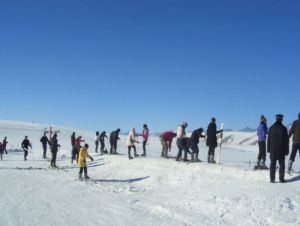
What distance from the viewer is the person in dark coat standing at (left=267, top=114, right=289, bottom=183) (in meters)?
14.2

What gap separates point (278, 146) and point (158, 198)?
178 inches

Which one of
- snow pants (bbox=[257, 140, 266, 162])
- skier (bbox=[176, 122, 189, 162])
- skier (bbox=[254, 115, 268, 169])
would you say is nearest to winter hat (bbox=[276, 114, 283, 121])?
skier (bbox=[254, 115, 268, 169])

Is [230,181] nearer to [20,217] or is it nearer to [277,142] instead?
[277,142]

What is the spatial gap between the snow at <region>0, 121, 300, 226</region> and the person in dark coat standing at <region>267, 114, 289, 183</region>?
533 mm

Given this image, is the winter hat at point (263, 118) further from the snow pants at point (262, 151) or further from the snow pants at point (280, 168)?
the snow pants at point (280, 168)

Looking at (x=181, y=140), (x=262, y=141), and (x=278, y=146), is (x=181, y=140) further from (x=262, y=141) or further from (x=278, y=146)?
(x=278, y=146)

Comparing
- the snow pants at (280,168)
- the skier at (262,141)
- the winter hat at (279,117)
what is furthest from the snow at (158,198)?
the winter hat at (279,117)

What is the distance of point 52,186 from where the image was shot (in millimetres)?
18359

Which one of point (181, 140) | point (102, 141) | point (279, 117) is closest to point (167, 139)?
point (181, 140)

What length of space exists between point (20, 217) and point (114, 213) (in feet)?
8.88

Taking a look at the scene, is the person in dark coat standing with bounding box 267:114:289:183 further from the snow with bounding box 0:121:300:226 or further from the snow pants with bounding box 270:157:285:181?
the snow with bounding box 0:121:300:226

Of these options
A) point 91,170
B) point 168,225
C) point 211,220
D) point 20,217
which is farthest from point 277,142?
point 91,170

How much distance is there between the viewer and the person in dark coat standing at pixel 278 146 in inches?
559

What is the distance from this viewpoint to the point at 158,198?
15.0m
